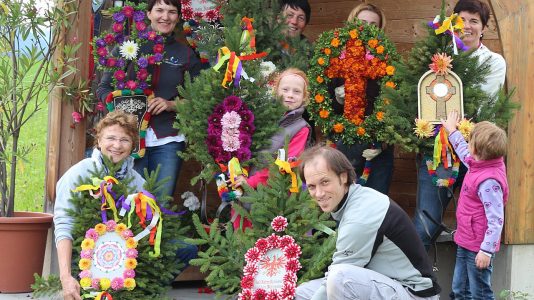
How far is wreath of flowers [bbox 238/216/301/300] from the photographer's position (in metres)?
4.88

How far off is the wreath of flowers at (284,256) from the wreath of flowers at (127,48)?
1948 mm

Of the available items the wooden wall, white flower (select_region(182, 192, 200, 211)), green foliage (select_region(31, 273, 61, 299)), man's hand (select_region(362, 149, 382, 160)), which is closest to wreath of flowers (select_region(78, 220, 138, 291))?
green foliage (select_region(31, 273, 61, 299))

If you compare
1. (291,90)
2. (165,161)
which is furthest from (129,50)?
(291,90)

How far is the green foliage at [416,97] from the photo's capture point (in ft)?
19.0

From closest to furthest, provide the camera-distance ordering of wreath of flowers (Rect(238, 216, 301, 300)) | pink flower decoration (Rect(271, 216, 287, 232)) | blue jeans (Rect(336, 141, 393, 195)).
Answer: wreath of flowers (Rect(238, 216, 301, 300)) < pink flower decoration (Rect(271, 216, 287, 232)) < blue jeans (Rect(336, 141, 393, 195))

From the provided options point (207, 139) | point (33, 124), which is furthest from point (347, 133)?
point (33, 124)

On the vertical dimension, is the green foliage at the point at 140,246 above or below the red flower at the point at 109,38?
below

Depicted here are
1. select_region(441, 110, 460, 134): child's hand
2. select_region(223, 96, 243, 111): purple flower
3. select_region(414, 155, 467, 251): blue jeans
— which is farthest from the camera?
select_region(414, 155, 467, 251): blue jeans

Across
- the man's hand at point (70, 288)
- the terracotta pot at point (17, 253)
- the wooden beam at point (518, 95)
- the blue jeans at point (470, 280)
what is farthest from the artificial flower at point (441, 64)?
the terracotta pot at point (17, 253)

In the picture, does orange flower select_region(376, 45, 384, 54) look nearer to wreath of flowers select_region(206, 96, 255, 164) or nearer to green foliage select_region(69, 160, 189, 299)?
wreath of flowers select_region(206, 96, 255, 164)

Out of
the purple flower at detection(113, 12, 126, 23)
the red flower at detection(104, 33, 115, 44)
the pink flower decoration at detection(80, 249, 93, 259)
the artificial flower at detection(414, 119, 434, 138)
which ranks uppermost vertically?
the purple flower at detection(113, 12, 126, 23)

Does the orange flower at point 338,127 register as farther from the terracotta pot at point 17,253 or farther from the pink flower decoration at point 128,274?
the terracotta pot at point 17,253

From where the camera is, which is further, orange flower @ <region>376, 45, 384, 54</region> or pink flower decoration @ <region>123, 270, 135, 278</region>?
orange flower @ <region>376, 45, 384, 54</region>

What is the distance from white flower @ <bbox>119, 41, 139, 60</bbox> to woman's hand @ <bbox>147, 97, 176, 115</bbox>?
13.9 inches
